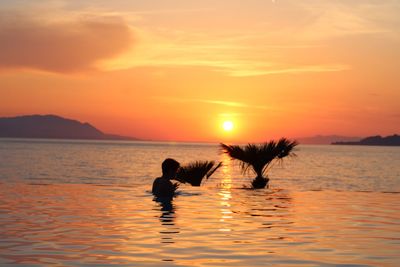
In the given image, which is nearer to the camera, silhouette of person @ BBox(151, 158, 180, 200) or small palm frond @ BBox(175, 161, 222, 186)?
silhouette of person @ BBox(151, 158, 180, 200)

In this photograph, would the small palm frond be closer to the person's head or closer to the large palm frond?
the large palm frond

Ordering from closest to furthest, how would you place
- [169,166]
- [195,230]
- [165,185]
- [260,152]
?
1. [195,230]
2. [169,166]
3. [165,185]
4. [260,152]

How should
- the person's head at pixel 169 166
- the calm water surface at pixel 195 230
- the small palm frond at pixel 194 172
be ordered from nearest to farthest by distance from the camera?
1. the calm water surface at pixel 195 230
2. the person's head at pixel 169 166
3. the small palm frond at pixel 194 172

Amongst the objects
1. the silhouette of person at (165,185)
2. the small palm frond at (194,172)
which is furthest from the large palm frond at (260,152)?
the silhouette of person at (165,185)

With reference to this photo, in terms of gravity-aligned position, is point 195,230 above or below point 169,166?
below

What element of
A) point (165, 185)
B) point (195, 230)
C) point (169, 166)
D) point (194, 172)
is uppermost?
point (169, 166)

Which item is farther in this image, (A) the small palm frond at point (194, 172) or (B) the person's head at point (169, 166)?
(A) the small palm frond at point (194, 172)

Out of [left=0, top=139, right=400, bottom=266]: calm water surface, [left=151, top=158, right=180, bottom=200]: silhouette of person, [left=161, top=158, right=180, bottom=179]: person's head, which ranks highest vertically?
[left=161, top=158, right=180, bottom=179]: person's head

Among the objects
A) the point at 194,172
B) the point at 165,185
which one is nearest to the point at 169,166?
the point at 165,185

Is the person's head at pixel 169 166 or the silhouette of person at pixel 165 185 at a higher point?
the person's head at pixel 169 166

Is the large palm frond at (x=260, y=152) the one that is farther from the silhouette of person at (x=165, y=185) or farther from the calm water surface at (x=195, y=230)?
the silhouette of person at (x=165, y=185)

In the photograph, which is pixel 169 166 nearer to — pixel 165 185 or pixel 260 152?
pixel 165 185

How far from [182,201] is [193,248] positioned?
844cm

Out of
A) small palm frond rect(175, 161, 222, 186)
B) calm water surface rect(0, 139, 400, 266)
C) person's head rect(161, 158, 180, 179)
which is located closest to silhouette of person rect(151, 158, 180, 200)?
person's head rect(161, 158, 180, 179)
